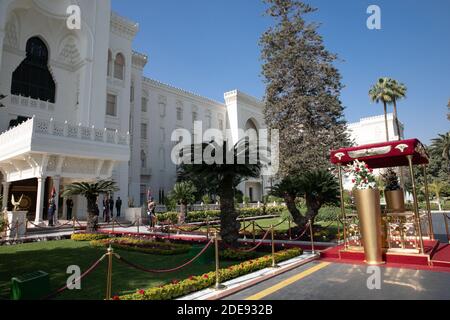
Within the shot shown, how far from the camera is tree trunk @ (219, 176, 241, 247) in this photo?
9867mm

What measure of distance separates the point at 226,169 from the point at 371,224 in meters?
4.45

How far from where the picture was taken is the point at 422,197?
38750 mm

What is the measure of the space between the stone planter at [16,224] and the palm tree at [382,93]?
41080 millimetres

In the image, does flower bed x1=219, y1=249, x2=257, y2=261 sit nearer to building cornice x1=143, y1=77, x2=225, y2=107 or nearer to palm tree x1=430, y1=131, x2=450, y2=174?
building cornice x1=143, y1=77, x2=225, y2=107

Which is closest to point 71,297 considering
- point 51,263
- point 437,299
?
point 51,263

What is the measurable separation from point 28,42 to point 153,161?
17.4 m

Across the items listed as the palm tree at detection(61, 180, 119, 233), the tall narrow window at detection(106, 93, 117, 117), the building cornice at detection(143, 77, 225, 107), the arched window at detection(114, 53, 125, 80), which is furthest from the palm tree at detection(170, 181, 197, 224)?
the building cornice at detection(143, 77, 225, 107)

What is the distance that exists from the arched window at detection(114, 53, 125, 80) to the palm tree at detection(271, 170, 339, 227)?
22.0 meters

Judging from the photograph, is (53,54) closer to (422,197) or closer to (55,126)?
(55,126)

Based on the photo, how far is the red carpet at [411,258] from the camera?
23.6ft

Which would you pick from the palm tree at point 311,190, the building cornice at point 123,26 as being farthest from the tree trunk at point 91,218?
the building cornice at point 123,26


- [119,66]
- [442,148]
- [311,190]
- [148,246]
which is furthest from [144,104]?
[442,148]

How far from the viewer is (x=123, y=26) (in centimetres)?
2925

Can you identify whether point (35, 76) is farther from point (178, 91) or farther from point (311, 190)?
point (311, 190)
